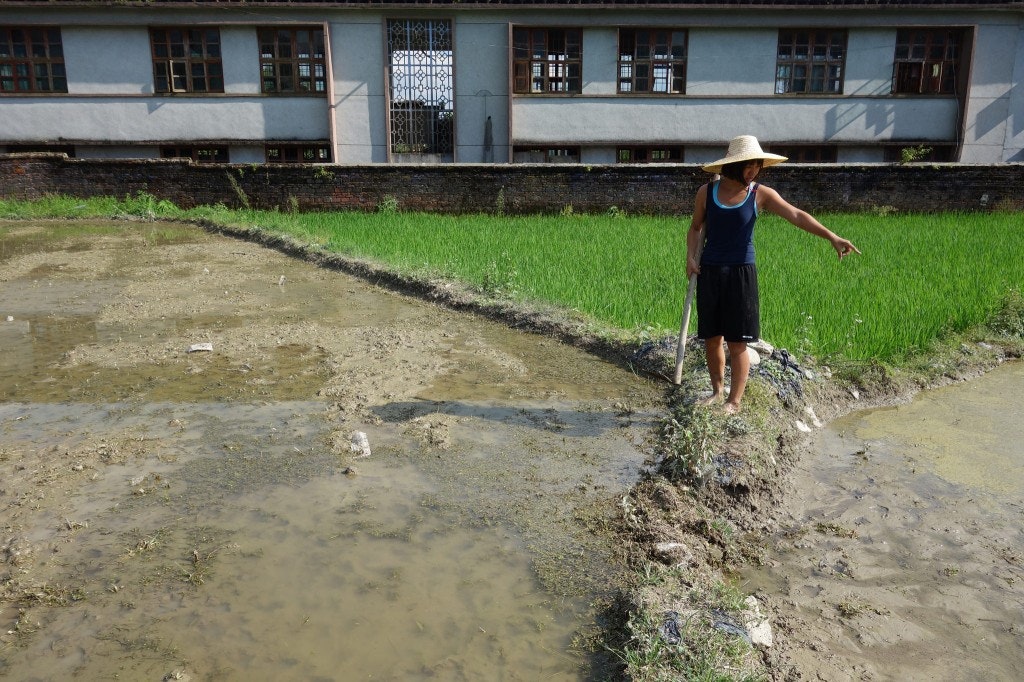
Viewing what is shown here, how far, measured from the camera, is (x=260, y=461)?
12.3 ft

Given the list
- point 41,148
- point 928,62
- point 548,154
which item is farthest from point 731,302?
point 41,148

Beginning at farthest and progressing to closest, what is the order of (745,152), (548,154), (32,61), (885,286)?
(548,154) → (32,61) → (885,286) → (745,152)

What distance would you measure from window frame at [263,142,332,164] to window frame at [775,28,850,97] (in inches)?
421

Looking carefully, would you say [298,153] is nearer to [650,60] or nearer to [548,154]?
[548,154]

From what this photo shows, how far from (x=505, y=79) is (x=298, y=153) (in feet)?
16.9

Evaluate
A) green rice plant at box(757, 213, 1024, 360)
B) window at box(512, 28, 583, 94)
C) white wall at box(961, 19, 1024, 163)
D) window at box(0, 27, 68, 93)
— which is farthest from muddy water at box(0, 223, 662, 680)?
white wall at box(961, 19, 1024, 163)

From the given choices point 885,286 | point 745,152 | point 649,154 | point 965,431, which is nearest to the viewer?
point 745,152

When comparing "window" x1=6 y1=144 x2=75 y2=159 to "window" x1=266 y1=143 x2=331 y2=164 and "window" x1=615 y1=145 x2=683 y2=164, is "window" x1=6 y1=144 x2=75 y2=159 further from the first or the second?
"window" x1=615 y1=145 x2=683 y2=164

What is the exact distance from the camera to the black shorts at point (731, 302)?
3.97 meters

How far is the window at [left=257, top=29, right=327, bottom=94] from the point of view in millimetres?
17141

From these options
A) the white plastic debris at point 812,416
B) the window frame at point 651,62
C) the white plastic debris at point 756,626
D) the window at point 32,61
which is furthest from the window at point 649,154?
the white plastic debris at point 756,626

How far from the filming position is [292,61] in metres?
17.2

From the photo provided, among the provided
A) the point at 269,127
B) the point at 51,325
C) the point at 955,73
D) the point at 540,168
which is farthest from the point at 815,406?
the point at 955,73

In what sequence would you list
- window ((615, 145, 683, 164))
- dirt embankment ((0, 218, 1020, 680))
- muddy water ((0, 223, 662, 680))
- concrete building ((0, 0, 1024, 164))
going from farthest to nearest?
window ((615, 145, 683, 164)) → concrete building ((0, 0, 1024, 164)) → dirt embankment ((0, 218, 1020, 680)) → muddy water ((0, 223, 662, 680))
